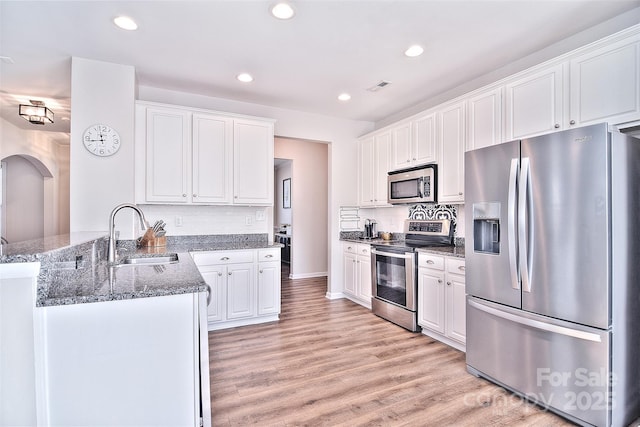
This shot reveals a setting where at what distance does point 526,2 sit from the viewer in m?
2.16

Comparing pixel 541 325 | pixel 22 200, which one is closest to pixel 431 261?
pixel 541 325

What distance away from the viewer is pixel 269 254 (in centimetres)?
370

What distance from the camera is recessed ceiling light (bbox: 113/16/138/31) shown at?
2.36 m

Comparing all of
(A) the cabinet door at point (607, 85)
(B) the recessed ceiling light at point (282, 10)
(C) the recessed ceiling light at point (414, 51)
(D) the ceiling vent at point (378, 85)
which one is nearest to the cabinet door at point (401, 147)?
(D) the ceiling vent at point (378, 85)

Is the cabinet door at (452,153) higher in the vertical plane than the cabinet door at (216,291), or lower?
higher

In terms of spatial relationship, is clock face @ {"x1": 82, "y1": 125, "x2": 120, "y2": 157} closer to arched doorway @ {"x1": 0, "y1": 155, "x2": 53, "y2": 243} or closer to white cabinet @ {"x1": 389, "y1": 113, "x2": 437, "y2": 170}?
white cabinet @ {"x1": 389, "y1": 113, "x2": 437, "y2": 170}

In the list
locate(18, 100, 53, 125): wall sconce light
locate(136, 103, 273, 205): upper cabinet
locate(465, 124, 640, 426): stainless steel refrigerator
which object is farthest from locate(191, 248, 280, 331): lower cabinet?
locate(18, 100, 53, 125): wall sconce light

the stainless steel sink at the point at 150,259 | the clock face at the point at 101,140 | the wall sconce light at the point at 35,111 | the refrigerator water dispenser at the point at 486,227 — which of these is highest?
the wall sconce light at the point at 35,111

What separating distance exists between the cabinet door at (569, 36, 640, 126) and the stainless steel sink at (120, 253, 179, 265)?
3.27m

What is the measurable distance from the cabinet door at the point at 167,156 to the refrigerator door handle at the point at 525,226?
313 cm

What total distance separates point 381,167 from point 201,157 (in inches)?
89.9

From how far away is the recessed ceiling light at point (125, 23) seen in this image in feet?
7.73

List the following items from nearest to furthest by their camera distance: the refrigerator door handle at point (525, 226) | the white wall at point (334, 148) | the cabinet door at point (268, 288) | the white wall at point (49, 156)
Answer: the refrigerator door handle at point (525, 226) < the cabinet door at point (268, 288) < the white wall at point (334, 148) < the white wall at point (49, 156)

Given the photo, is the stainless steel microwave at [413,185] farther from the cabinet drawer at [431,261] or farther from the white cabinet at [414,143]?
the cabinet drawer at [431,261]
